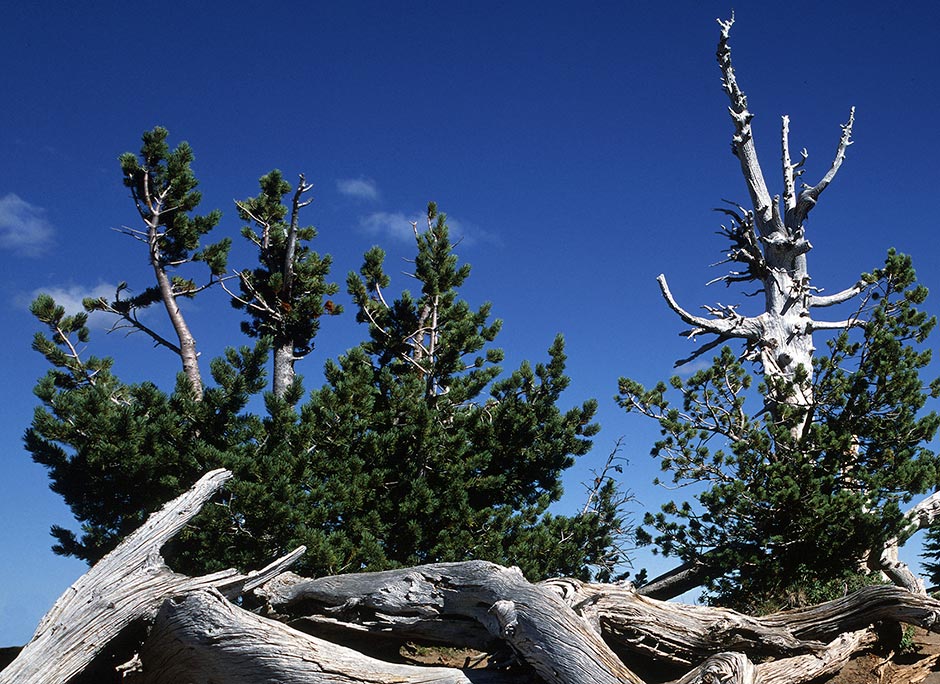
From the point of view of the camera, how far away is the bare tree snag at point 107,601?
6.96 m

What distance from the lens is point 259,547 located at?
414 inches

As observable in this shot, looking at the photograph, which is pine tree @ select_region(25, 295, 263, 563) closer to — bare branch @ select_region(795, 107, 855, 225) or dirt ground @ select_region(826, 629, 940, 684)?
dirt ground @ select_region(826, 629, 940, 684)

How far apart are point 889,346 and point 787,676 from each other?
244 inches

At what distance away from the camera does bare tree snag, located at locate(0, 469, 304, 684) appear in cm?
696

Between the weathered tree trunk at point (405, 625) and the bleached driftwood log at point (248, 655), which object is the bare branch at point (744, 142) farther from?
the bleached driftwood log at point (248, 655)

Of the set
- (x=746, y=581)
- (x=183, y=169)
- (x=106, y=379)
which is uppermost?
(x=183, y=169)

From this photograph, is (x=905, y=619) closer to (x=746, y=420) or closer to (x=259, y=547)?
(x=746, y=420)

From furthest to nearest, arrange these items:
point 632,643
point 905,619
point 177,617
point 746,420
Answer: point 746,420 < point 905,619 < point 632,643 < point 177,617

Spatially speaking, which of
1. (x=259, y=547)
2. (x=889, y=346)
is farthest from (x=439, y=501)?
(x=889, y=346)

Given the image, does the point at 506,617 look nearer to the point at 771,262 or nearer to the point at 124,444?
the point at 124,444

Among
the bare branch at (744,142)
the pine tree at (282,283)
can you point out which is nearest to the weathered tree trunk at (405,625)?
the pine tree at (282,283)

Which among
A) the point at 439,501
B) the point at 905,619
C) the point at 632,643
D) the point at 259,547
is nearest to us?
the point at 632,643

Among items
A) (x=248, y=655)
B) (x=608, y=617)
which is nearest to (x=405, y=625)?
(x=248, y=655)

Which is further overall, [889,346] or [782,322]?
[782,322]
